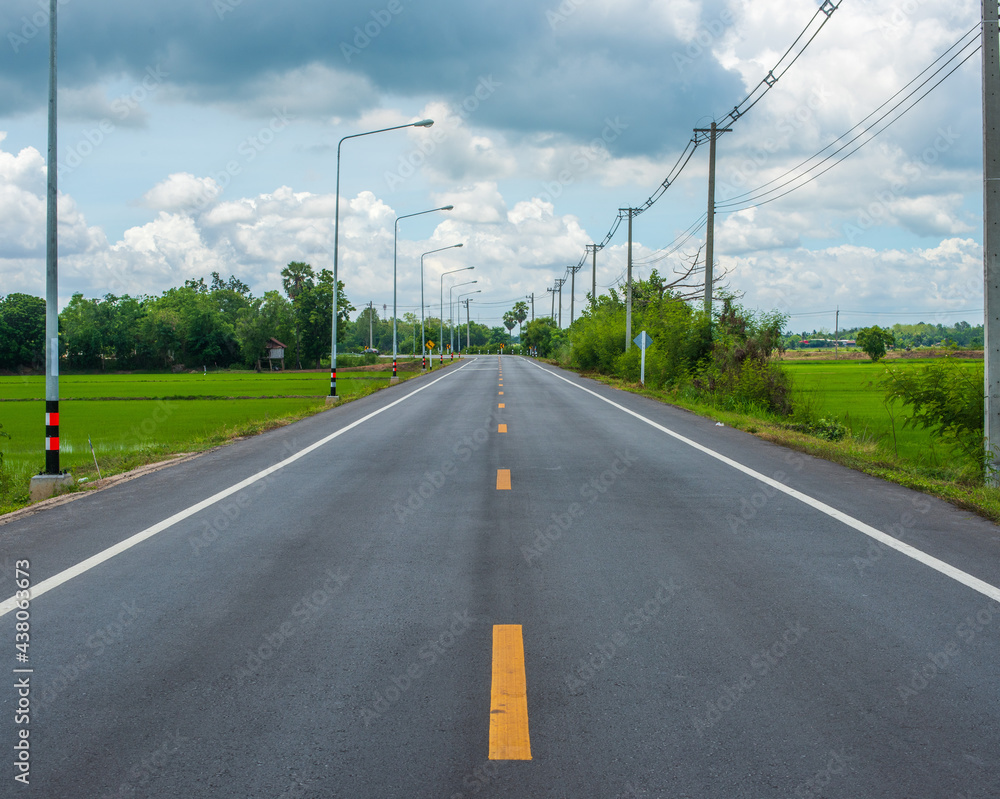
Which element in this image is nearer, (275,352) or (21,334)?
(21,334)

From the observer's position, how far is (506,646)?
4.69 m

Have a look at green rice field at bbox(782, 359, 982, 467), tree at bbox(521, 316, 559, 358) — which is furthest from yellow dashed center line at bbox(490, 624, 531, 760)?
tree at bbox(521, 316, 559, 358)

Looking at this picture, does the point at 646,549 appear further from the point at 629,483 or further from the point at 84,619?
the point at 84,619

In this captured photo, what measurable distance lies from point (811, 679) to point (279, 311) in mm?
98239

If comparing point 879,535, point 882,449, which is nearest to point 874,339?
point 882,449

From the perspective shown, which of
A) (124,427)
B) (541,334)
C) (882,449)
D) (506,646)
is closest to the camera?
(506,646)

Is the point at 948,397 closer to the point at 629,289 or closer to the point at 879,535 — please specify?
the point at 879,535

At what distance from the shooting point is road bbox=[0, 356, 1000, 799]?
3.39 meters

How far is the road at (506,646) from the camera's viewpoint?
3.39 metres

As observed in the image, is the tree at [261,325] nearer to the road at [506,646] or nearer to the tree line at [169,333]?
the tree line at [169,333]

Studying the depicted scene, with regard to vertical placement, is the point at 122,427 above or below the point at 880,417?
below

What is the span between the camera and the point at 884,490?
401 inches

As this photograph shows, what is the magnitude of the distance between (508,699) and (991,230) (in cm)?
1011

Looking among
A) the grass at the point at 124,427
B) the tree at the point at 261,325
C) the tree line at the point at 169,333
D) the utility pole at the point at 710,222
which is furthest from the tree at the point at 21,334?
the utility pole at the point at 710,222
